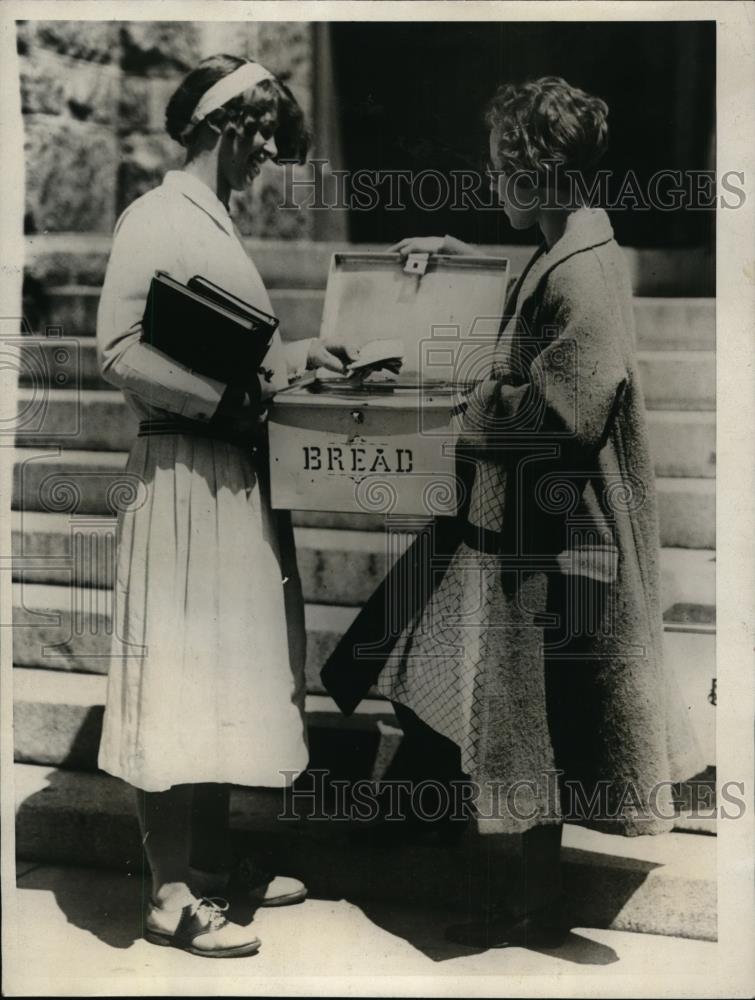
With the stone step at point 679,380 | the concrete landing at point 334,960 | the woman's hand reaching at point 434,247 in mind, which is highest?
the woman's hand reaching at point 434,247

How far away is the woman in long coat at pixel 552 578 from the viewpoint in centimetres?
359

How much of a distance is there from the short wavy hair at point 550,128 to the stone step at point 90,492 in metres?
1.05

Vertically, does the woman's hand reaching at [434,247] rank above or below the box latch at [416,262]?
above

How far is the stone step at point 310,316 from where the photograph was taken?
389 cm

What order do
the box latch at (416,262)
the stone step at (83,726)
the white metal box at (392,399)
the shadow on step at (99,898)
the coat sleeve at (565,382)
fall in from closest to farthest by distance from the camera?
the coat sleeve at (565,382), the white metal box at (392,399), the box latch at (416,262), the shadow on step at (99,898), the stone step at (83,726)

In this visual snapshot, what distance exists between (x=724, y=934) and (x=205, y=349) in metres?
2.38

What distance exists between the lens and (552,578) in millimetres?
3607

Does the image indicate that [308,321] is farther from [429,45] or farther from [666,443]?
[666,443]

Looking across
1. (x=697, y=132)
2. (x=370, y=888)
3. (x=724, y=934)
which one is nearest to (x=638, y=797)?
(x=724, y=934)

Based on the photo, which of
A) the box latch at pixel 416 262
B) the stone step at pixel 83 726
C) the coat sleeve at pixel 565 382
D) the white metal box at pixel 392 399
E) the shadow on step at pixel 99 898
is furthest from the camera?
the stone step at pixel 83 726

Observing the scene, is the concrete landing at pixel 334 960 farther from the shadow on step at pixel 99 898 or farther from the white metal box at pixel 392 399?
the white metal box at pixel 392 399

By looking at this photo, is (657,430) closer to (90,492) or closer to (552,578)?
(552,578)

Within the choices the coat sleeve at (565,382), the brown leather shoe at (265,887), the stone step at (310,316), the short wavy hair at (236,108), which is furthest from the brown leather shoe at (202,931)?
the short wavy hair at (236,108)

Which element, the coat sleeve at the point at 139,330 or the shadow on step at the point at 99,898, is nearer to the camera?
the coat sleeve at the point at 139,330
